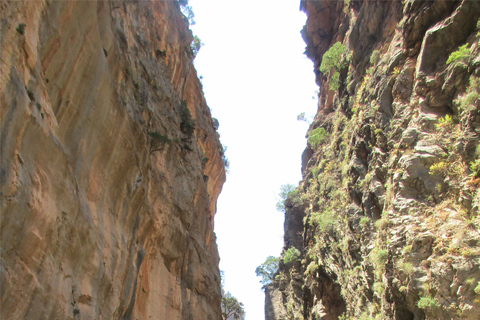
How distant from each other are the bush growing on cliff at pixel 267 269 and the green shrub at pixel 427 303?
42302mm

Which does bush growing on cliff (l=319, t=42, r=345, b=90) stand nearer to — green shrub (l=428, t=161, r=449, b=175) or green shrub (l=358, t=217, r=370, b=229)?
green shrub (l=358, t=217, r=370, b=229)

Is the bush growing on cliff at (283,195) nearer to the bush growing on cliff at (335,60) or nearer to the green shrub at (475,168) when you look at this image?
the bush growing on cliff at (335,60)

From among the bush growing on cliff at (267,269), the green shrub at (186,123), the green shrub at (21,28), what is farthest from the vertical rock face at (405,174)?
the bush growing on cliff at (267,269)

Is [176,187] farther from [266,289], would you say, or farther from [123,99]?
[266,289]

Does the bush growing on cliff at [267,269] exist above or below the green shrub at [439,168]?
above

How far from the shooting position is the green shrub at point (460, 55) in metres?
15.4

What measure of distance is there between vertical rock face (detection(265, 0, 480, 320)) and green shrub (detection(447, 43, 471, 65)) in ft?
0.15

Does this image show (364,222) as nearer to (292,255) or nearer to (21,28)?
(21,28)

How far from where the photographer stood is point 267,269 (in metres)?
55.4

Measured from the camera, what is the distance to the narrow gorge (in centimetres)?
955

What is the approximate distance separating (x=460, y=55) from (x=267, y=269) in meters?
44.8

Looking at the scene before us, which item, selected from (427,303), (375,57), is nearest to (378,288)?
(427,303)

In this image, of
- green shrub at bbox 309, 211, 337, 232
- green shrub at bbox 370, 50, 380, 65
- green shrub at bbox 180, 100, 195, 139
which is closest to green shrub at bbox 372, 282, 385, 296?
green shrub at bbox 309, 211, 337, 232

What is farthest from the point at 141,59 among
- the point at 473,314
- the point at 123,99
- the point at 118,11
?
the point at 473,314
